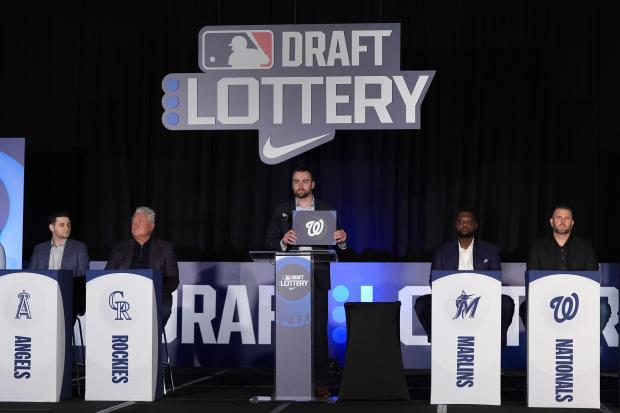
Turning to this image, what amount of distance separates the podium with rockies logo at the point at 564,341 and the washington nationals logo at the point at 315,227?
4.36 ft

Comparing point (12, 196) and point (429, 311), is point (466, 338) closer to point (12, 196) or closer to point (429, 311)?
point (429, 311)

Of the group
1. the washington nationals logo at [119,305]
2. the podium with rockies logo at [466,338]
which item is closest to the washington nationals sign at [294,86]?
the podium with rockies logo at [466,338]

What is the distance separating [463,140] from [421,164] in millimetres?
422

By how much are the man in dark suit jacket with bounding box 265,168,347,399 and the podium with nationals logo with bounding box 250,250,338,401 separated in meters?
0.12

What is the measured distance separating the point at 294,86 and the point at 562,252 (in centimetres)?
284

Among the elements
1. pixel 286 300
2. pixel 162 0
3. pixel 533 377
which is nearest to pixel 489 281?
pixel 533 377

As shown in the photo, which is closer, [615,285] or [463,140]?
[615,285]

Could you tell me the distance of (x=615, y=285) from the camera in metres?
8.38

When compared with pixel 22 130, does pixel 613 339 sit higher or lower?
lower

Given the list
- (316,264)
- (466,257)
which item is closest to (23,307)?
(316,264)

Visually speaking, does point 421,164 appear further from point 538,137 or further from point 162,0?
point 162,0

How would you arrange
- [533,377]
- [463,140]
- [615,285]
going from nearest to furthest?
[533,377] < [615,285] < [463,140]

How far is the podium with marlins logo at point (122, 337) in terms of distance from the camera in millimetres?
6312

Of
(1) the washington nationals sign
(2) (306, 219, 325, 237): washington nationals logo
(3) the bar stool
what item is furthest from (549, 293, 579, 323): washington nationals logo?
(1) the washington nationals sign
